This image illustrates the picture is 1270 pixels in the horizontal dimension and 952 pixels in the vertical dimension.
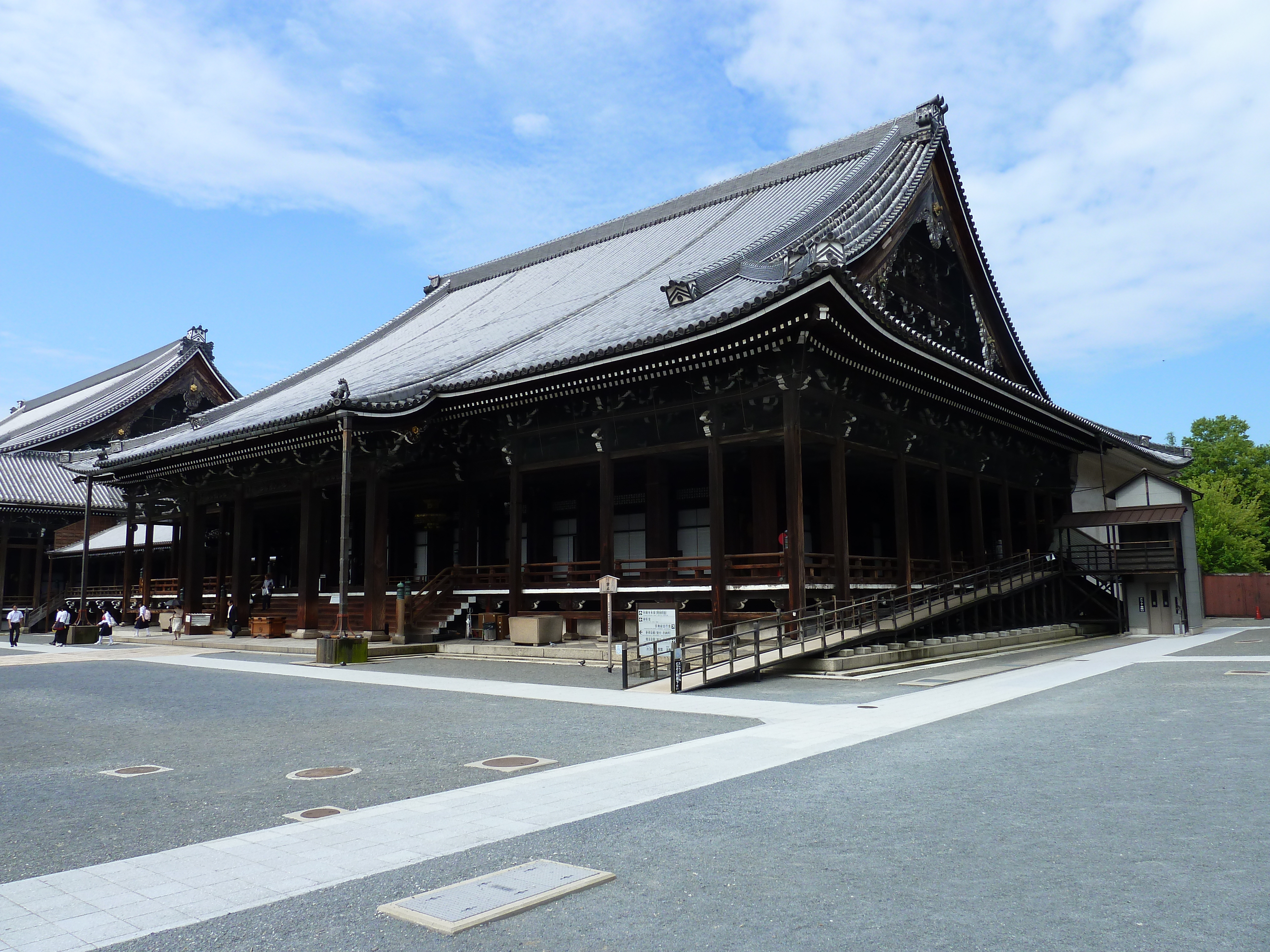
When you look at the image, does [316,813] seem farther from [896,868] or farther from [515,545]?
[515,545]

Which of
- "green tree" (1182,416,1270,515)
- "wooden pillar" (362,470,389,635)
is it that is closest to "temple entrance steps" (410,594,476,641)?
"wooden pillar" (362,470,389,635)

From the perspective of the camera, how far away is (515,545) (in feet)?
81.5

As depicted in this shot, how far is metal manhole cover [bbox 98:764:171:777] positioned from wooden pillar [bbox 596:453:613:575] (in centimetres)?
1389

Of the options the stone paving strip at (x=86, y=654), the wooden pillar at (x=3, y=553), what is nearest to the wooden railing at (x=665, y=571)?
the stone paving strip at (x=86, y=654)

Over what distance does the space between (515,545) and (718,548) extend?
6.50 metres

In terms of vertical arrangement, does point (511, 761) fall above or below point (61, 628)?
below

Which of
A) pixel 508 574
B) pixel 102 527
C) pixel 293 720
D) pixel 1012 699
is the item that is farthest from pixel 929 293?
pixel 102 527

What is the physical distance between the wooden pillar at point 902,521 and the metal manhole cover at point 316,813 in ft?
61.7

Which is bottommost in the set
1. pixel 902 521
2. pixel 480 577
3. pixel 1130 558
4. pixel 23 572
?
pixel 480 577

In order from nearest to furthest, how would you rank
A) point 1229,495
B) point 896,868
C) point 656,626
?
point 896,868
point 656,626
point 1229,495

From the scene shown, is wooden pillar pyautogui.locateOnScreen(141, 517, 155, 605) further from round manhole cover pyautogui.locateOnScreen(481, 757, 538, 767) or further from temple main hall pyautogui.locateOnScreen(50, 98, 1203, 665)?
round manhole cover pyautogui.locateOnScreen(481, 757, 538, 767)

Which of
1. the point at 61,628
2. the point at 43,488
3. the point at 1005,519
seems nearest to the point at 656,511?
the point at 1005,519

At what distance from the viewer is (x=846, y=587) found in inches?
819

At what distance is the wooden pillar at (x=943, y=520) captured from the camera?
26516mm
